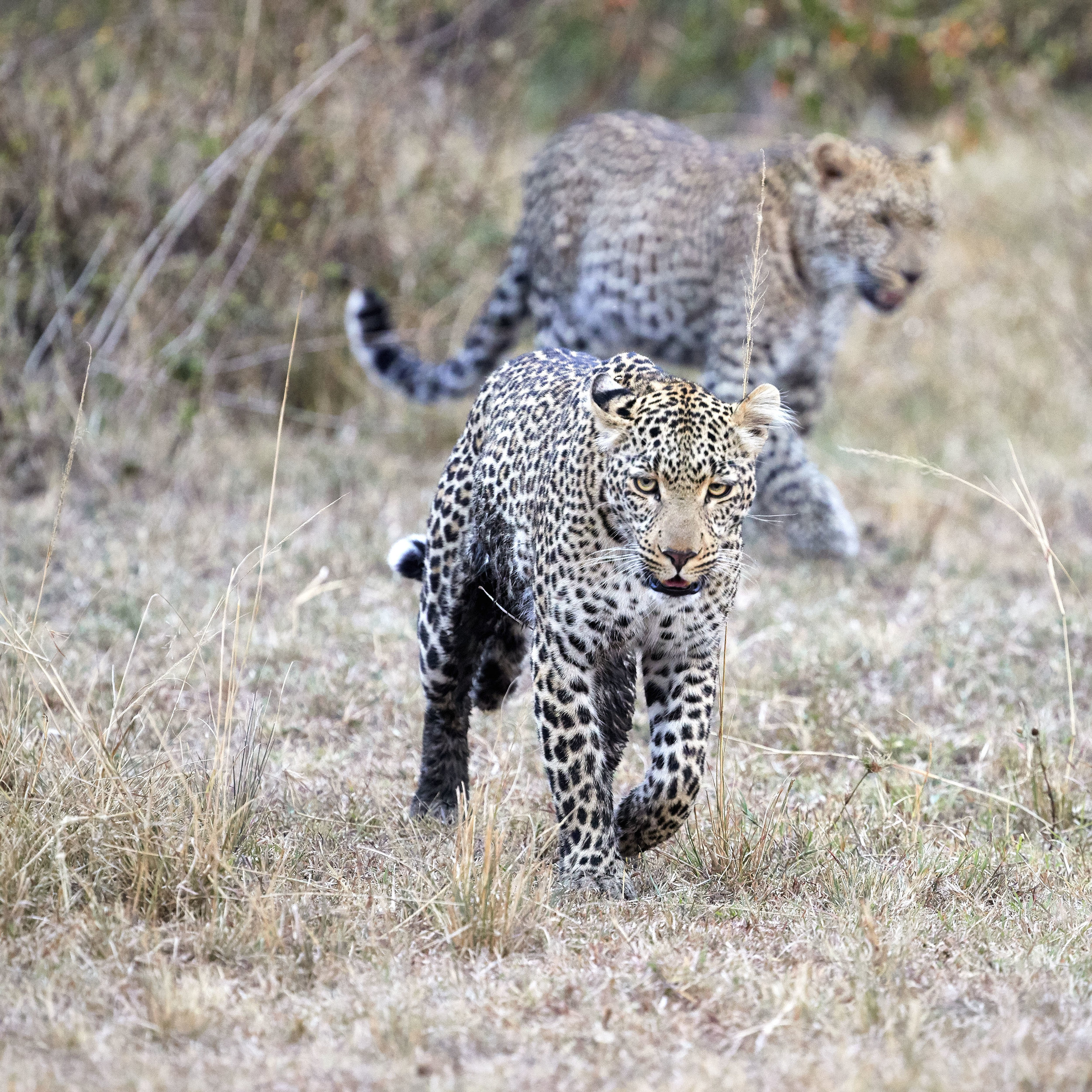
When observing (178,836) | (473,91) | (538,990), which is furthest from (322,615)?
(473,91)

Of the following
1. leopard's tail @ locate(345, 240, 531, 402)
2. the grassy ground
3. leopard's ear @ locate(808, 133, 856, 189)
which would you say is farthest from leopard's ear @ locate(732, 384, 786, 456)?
leopard's tail @ locate(345, 240, 531, 402)

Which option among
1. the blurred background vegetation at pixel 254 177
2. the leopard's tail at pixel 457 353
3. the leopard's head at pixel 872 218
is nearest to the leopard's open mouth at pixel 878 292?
the leopard's head at pixel 872 218

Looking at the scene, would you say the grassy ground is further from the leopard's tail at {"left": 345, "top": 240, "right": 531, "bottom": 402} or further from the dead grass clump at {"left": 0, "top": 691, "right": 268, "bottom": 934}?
the leopard's tail at {"left": 345, "top": 240, "right": 531, "bottom": 402}

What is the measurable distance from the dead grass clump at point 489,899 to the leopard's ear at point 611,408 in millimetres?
921

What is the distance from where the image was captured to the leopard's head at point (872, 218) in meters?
7.73

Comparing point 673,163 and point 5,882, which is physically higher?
point 673,163

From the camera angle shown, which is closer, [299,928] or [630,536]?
[299,928]

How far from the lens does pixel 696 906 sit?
415 centimetres

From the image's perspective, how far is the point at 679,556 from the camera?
3.94m

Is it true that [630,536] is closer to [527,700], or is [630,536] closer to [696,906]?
[696,906]

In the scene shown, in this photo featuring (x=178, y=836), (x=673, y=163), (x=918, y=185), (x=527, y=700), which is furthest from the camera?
(x=673, y=163)

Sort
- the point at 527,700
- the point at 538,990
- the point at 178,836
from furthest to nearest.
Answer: the point at 527,700 < the point at 178,836 < the point at 538,990

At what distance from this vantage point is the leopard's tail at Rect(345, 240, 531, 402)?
8.08 metres

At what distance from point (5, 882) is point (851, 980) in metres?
Answer: 1.88
